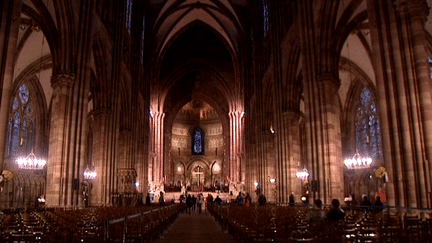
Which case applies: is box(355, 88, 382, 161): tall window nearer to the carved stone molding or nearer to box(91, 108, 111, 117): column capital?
box(91, 108, 111, 117): column capital

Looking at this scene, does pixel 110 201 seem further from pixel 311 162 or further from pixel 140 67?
pixel 140 67

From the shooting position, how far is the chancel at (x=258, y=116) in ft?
34.7

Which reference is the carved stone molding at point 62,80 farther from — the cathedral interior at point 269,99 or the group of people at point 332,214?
the group of people at point 332,214

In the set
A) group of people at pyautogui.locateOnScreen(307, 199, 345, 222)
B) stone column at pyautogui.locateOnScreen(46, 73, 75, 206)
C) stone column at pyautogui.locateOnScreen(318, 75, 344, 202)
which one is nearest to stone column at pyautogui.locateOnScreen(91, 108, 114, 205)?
stone column at pyautogui.locateOnScreen(46, 73, 75, 206)

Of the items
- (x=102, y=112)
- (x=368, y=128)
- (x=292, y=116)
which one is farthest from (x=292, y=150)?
(x=102, y=112)

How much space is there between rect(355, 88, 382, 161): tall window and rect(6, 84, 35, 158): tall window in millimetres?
30552

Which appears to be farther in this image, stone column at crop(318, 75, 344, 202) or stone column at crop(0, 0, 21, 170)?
stone column at crop(318, 75, 344, 202)

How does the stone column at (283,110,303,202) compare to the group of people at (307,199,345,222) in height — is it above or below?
above

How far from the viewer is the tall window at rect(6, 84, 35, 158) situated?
31.4 metres

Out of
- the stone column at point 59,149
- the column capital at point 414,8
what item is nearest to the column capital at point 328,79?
the column capital at point 414,8

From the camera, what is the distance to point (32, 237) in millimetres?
5789

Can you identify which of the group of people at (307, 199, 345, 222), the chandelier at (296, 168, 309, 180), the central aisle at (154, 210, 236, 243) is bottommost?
the central aisle at (154, 210, 236, 243)

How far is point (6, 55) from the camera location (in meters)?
11.9

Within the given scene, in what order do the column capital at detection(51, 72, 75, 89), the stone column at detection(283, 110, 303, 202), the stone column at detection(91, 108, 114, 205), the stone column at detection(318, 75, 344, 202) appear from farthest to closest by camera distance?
the stone column at detection(283, 110, 303, 202) → the stone column at detection(91, 108, 114, 205) → the column capital at detection(51, 72, 75, 89) → the stone column at detection(318, 75, 344, 202)
